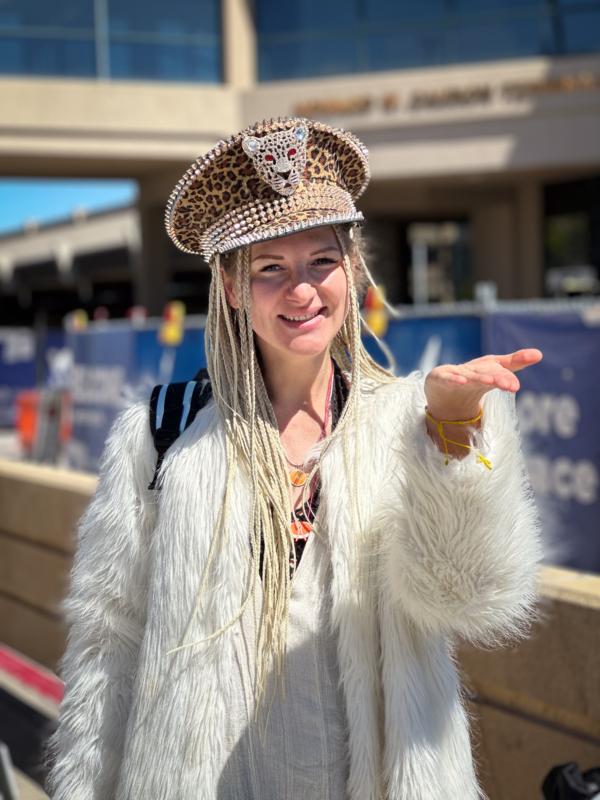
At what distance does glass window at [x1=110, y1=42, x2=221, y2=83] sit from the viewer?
18547mm

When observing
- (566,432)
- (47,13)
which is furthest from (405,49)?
(566,432)

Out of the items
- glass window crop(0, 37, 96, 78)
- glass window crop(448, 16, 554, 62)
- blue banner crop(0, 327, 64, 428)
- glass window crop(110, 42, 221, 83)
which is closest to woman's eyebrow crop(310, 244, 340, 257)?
blue banner crop(0, 327, 64, 428)

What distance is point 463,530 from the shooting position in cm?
155

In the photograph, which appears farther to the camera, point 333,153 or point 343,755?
point 333,153

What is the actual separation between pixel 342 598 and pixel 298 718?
262 mm

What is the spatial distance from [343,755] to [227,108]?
18.5m

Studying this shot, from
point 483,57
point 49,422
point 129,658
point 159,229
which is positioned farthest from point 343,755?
point 159,229

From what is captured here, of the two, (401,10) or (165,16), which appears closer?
(401,10)

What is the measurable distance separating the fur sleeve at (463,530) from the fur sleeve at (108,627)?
23.0 inches

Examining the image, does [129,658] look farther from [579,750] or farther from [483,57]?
[483,57]

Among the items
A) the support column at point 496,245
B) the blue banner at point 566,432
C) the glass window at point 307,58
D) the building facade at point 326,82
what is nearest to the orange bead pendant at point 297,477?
the blue banner at point 566,432

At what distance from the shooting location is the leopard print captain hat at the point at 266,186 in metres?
1.72

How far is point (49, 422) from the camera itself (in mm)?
12078

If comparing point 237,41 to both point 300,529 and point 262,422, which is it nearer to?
point 262,422
